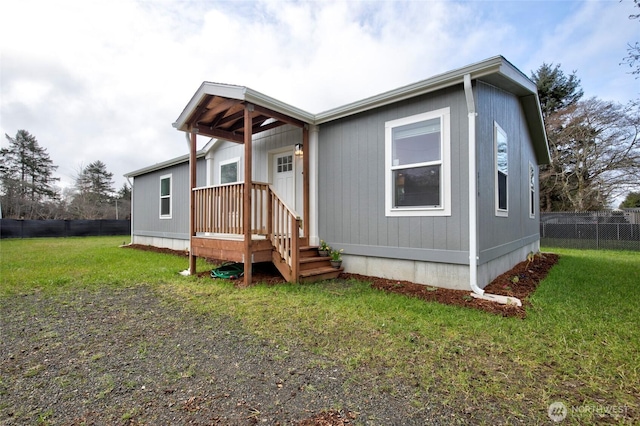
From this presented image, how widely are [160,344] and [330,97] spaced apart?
14.6 m

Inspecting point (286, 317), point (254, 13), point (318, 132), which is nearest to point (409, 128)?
point (318, 132)

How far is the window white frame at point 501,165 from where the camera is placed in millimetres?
5096

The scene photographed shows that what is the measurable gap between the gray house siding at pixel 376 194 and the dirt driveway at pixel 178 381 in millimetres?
2737

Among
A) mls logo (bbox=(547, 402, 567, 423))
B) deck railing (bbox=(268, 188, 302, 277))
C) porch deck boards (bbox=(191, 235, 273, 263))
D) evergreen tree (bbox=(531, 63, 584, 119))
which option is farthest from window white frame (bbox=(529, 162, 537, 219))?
evergreen tree (bbox=(531, 63, 584, 119))

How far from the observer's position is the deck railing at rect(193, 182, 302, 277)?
4801 millimetres

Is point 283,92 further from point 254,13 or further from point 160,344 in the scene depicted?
point 160,344

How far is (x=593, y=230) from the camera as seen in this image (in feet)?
34.5

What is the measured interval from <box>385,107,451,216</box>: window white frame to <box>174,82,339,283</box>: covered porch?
1.55 metres

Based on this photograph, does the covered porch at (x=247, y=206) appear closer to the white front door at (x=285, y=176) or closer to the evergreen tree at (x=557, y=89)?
the white front door at (x=285, y=176)

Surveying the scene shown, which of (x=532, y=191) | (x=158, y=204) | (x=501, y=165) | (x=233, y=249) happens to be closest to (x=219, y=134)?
(x=233, y=249)

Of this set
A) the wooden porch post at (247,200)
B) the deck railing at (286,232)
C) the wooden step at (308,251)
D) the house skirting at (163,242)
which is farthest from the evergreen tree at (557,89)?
the house skirting at (163,242)

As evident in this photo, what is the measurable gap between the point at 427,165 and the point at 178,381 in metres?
4.04

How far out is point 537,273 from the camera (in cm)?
580

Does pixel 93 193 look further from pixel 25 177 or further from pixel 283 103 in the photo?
pixel 283 103
